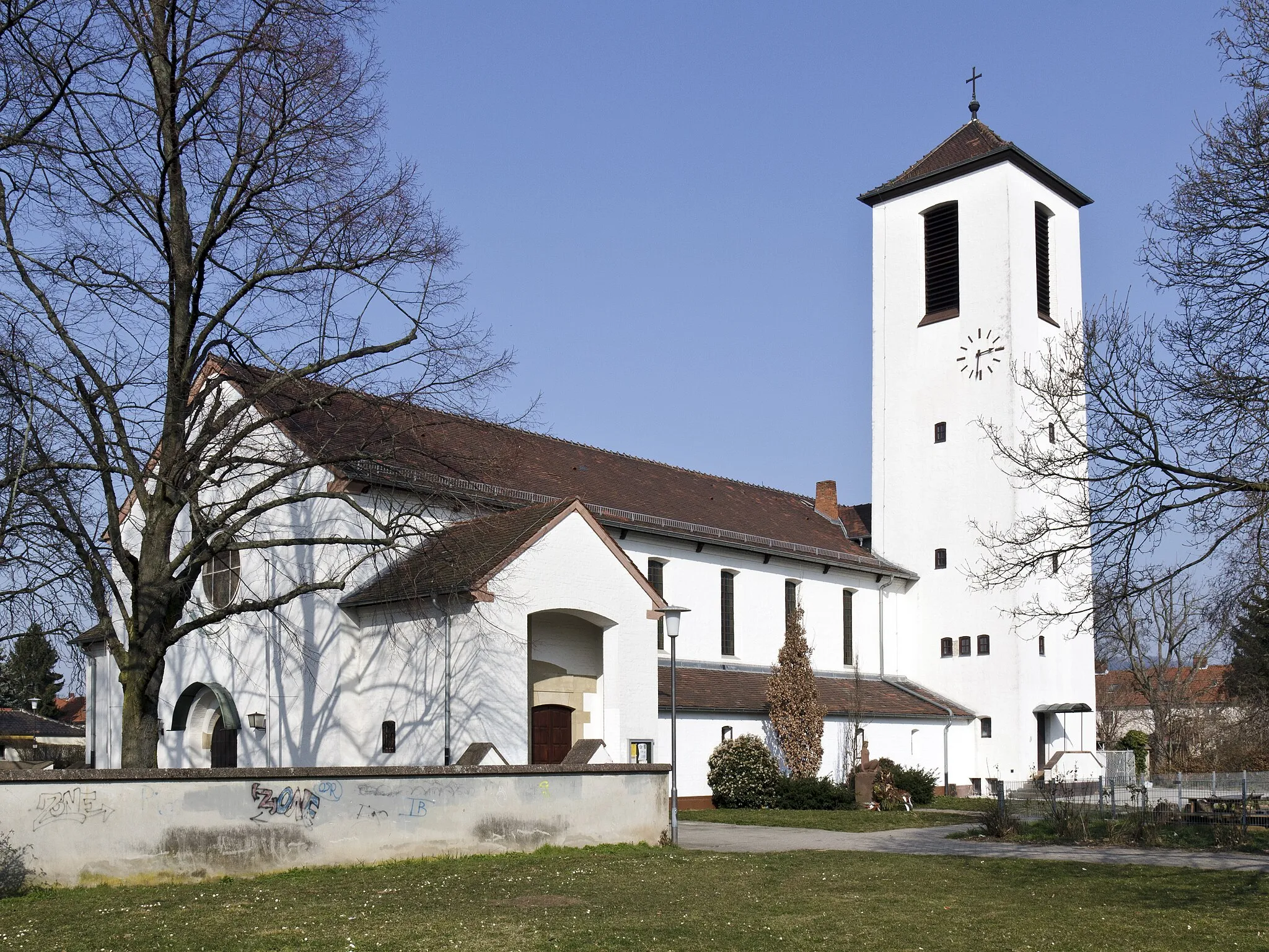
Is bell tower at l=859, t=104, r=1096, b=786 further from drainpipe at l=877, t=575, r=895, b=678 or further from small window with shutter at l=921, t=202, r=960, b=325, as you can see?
drainpipe at l=877, t=575, r=895, b=678

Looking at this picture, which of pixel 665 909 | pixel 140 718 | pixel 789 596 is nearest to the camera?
pixel 665 909

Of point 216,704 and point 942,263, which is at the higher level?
point 942,263

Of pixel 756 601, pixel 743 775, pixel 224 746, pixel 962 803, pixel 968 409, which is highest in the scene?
pixel 968 409

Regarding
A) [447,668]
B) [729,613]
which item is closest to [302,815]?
[447,668]

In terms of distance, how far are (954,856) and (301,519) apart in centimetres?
1497

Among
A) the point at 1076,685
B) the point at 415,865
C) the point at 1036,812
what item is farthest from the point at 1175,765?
the point at 415,865

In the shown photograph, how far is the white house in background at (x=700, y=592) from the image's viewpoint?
78.4 ft

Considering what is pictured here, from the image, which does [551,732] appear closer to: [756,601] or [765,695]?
[765,695]

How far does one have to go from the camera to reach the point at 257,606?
63.4 feet

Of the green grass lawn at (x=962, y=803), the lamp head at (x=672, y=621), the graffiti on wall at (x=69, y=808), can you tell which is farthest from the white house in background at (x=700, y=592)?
the graffiti on wall at (x=69, y=808)

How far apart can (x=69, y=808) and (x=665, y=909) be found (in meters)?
7.19

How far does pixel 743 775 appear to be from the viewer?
3136 cm

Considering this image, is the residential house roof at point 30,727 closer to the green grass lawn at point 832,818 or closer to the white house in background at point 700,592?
the white house in background at point 700,592

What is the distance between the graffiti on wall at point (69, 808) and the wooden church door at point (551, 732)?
447 inches
